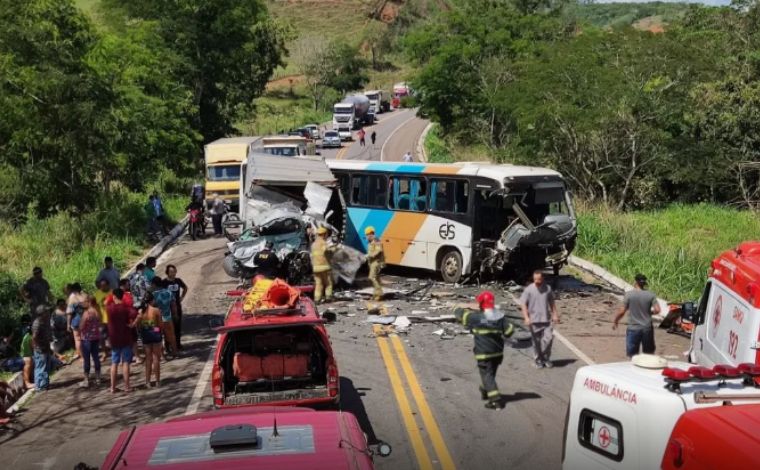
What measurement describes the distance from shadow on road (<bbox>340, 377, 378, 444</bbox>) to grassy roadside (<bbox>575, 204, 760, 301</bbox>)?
9.43m

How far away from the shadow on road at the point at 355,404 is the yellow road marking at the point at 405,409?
0.48m

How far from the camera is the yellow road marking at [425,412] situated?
10617 mm

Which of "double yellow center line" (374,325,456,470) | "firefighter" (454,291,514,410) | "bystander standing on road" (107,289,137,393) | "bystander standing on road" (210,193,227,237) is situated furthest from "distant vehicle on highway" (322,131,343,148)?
"firefighter" (454,291,514,410)

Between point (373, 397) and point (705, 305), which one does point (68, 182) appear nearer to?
point (373, 397)

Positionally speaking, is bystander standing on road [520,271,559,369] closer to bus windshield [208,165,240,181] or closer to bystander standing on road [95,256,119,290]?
bystander standing on road [95,256,119,290]

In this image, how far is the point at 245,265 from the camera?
21.2m

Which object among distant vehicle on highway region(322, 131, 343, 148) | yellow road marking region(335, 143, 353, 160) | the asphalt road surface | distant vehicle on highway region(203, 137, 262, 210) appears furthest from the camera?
distant vehicle on highway region(322, 131, 343, 148)

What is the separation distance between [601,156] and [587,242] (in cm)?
1242

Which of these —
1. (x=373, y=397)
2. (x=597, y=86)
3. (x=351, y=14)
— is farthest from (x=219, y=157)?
(x=351, y=14)

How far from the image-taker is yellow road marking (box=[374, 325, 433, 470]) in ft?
34.9

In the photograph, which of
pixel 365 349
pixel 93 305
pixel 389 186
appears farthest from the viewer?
pixel 389 186

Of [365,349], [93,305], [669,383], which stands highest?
[669,383]

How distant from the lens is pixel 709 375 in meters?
6.23

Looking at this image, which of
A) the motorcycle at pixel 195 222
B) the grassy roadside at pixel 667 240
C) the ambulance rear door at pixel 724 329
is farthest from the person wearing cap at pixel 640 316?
the motorcycle at pixel 195 222
